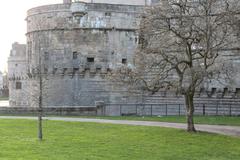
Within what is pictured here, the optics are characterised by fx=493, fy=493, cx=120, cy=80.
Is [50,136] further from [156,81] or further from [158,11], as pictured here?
[158,11]

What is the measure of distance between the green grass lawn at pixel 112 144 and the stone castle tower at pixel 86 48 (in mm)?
13723

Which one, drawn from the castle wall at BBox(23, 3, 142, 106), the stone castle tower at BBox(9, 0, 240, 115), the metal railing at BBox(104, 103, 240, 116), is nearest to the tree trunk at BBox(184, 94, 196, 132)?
the metal railing at BBox(104, 103, 240, 116)

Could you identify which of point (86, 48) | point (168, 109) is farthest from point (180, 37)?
point (86, 48)

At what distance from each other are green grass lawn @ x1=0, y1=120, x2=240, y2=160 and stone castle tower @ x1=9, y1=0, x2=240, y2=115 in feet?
45.0

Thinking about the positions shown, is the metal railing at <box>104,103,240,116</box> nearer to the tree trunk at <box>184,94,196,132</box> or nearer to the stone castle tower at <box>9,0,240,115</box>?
the stone castle tower at <box>9,0,240,115</box>

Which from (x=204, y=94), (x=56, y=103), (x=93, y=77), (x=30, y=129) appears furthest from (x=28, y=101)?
(x=30, y=129)

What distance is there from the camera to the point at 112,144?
52.9 ft

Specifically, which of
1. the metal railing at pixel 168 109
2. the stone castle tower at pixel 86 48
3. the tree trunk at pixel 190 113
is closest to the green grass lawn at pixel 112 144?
the tree trunk at pixel 190 113

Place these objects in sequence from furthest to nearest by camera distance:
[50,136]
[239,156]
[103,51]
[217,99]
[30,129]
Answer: [103,51]
[217,99]
[30,129]
[50,136]
[239,156]

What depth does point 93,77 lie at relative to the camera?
35906 millimetres

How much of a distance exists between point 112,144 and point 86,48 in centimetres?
1995

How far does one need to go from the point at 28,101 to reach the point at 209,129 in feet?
69.4

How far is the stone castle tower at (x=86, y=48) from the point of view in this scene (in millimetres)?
35469

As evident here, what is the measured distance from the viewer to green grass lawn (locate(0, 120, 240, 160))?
1383 cm
